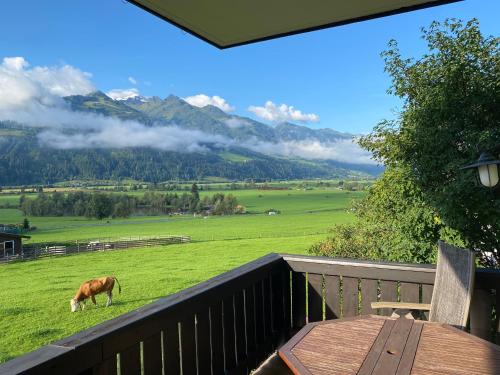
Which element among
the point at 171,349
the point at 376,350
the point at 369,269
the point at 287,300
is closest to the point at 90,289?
the point at 287,300

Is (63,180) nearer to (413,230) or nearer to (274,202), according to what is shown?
(274,202)

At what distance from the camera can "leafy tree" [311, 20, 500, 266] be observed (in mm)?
5254

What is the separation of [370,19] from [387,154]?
5.02 m

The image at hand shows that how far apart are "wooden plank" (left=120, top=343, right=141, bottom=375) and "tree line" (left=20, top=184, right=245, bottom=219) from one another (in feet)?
206

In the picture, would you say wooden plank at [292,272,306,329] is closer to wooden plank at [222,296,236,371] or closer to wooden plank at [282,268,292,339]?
wooden plank at [282,268,292,339]

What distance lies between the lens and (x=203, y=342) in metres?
1.75

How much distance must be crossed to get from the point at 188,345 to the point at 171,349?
5.2 inches

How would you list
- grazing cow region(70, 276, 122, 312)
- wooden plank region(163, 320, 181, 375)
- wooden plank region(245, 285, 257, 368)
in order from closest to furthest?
1. wooden plank region(163, 320, 181, 375)
2. wooden plank region(245, 285, 257, 368)
3. grazing cow region(70, 276, 122, 312)

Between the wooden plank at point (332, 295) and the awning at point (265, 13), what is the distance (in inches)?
57.4

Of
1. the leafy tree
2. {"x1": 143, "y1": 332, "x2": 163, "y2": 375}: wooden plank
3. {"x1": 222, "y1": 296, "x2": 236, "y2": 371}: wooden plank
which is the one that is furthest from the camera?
the leafy tree

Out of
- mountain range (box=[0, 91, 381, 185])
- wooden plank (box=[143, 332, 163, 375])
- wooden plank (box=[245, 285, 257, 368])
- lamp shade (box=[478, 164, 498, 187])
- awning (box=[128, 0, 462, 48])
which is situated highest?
mountain range (box=[0, 91, 381, 185])

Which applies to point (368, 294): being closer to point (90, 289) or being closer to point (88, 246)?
point (90, 289)

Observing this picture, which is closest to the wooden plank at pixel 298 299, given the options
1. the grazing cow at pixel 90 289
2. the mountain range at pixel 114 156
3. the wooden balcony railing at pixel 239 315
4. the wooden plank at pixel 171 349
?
the wooden balcony railing at pixel 239 315

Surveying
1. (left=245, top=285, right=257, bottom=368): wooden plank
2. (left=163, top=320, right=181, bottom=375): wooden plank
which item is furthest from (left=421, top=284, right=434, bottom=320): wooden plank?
(left=163, top=320, right=181, bottom=375): wooden plank
